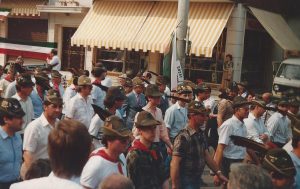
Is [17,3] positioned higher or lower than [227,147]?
higher

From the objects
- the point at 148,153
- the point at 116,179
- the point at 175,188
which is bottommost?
the point at 175,188

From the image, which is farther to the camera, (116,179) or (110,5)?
(110,5)

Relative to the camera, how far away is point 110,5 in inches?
754

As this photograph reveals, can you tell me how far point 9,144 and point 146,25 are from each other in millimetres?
13279

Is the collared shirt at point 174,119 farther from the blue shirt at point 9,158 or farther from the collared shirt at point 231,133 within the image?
the blue shirt at point 9,158

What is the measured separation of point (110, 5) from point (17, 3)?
17.6 ft

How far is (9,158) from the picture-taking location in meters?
Answer: 4.80

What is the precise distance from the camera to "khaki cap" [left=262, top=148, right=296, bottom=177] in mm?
3617

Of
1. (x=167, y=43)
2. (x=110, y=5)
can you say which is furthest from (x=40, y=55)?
(x=167, y=43)

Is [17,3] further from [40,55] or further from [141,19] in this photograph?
[141,19]

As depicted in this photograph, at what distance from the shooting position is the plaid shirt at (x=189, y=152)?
17.1 feet

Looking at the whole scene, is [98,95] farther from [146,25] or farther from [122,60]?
[122,60]

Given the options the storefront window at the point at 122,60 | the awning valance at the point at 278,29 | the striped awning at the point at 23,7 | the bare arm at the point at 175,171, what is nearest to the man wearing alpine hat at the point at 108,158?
the bare arm at the point at 175,171

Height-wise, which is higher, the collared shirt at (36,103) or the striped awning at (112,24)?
the striped awning at (112,24)
